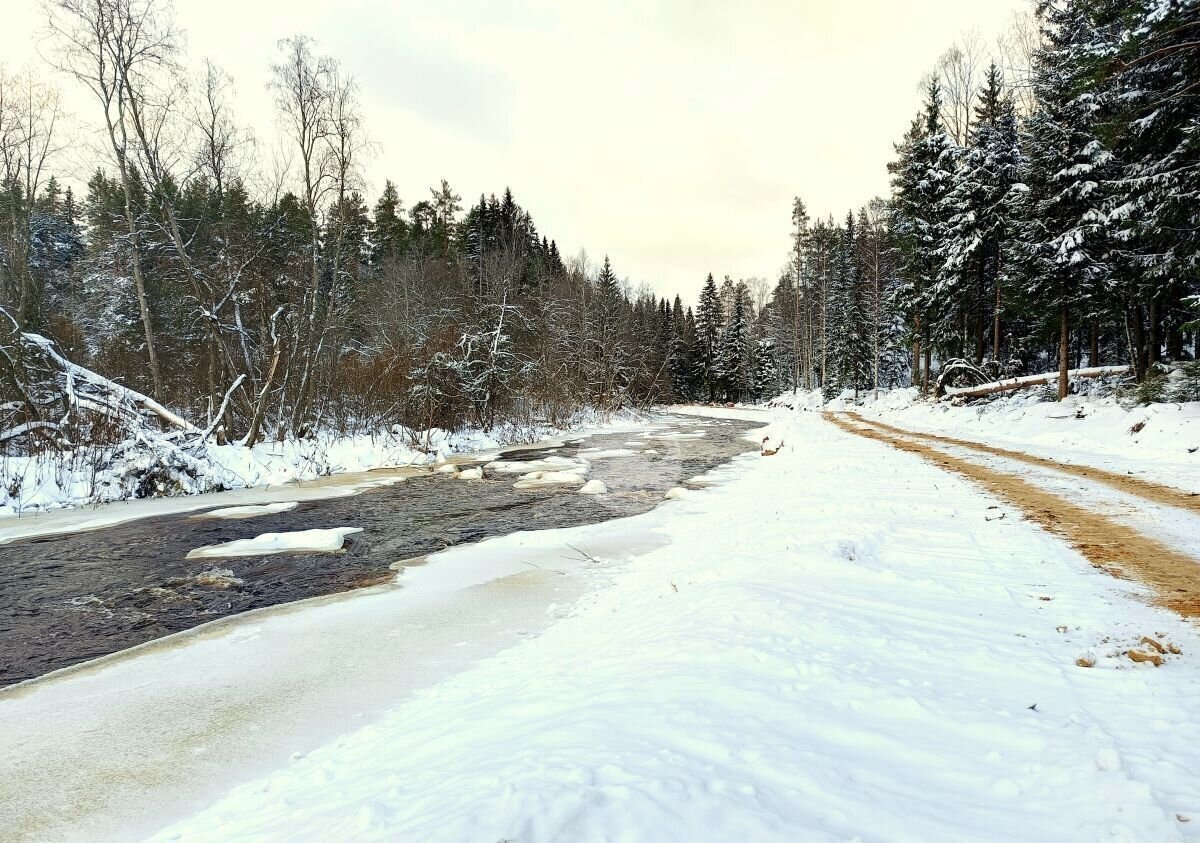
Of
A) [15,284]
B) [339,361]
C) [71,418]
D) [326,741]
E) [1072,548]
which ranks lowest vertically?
[326,741]

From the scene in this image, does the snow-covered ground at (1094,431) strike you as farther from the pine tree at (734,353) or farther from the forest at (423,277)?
the pine tree at (734,353)

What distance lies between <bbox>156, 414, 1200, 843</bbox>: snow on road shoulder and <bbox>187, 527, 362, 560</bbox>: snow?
5.14m

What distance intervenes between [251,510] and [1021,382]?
2627 cm

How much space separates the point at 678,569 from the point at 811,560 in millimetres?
1731

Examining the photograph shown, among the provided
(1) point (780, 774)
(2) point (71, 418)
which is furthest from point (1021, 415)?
(2) point (71, 418)

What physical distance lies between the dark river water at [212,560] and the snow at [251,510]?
30cm

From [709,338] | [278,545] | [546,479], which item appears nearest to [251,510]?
[278,545]

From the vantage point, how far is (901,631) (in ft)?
13.0

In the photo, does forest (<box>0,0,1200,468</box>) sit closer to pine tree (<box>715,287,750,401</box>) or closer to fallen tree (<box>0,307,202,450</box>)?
fallen tree (<box>0,307,202,450</box>)

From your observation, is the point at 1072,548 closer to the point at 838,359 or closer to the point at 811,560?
the point at 811,560

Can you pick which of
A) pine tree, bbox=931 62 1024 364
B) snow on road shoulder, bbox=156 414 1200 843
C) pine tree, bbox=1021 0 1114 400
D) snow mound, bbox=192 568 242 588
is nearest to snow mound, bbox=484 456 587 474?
snow mound, bbox=192 568 242 588

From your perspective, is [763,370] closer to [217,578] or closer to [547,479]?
[547,479]

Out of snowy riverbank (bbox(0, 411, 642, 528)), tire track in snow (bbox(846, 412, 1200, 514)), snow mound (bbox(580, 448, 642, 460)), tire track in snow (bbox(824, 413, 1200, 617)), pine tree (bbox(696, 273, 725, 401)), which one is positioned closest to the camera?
tire track in snow (bbox(824, 413, 1200, 617))

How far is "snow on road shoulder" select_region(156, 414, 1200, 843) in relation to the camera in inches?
79.4
